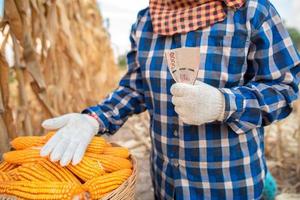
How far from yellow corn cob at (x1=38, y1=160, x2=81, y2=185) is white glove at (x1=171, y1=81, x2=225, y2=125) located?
25cm

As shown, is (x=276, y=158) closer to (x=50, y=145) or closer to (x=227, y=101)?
(x=227, y=101)

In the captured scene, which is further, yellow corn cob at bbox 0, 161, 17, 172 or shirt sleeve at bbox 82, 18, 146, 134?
shirt sleeve at bbox 82, 18, 146, 134

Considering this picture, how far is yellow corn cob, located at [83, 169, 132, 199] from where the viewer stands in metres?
0.77

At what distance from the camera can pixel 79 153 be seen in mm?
839

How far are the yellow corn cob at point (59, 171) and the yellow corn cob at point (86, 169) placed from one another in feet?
0.03

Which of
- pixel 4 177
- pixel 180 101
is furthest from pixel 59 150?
pixel 180 101

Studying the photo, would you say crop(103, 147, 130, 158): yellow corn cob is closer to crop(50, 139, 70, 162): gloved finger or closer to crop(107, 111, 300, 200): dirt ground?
crop(50, 139, 70, 162): gloved finger

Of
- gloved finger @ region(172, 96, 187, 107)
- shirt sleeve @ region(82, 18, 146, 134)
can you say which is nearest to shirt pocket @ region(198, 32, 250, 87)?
gloved finger @ region(172, 96, 187, 107)

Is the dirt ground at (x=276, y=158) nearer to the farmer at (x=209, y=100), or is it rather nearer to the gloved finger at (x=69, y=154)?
the farmer at (x=209, y=100)

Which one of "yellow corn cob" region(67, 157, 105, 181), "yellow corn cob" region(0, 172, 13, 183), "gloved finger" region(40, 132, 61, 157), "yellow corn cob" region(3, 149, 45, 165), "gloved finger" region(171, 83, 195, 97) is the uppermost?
"gloved finger" region(171, 83, 195, 97)

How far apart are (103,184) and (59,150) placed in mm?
124

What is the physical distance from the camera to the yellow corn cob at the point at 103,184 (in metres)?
0.77

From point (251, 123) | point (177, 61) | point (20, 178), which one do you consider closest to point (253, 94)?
point (251, 123)

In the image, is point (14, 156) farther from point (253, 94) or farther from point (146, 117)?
point (146, 117)
